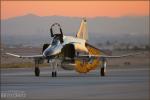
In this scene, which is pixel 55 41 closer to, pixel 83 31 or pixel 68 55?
pixel 68 55

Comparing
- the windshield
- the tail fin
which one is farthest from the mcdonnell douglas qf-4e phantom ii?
the tail fin

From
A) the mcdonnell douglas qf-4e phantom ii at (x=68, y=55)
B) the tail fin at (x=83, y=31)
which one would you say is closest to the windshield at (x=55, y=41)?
the mcdonnell douglas qf-4e phantom ii at (x=68, y=55)

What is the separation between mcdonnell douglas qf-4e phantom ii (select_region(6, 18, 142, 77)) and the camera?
4984 cm

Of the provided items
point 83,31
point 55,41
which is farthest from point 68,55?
point 83,31

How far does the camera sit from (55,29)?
169ft

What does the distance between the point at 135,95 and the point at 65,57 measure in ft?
75.5

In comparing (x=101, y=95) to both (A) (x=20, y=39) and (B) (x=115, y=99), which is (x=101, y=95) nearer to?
(B) (x=115, y=99)

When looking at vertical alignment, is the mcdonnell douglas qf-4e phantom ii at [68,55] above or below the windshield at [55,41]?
below

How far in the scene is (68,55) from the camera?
51.2m

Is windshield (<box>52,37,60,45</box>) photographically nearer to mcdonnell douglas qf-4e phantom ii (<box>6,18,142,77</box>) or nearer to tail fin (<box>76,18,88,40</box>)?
mcdonnell douglas qf-4e phantom ii (<box>6,18,142,77</box>)

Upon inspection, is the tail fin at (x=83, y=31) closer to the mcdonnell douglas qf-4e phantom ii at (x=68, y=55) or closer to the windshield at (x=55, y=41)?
the mcdonnell douglas qf-4e phantom ii at (x=68, y=55)

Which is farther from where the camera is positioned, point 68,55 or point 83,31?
point 83,31

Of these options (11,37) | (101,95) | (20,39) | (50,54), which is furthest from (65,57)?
(20,39)

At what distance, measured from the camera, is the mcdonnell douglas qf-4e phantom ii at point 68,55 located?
49844 millimetres
